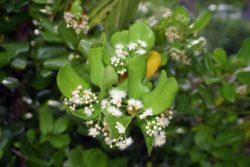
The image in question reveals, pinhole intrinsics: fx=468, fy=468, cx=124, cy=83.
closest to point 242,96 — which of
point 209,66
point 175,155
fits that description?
point 209,66

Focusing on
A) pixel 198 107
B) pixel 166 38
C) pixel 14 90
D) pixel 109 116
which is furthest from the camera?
pixel 198 107

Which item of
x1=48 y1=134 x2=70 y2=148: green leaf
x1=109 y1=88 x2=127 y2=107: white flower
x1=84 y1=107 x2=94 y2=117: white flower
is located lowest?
x1=48 y1=134 x2=70 y2=148: green leaf

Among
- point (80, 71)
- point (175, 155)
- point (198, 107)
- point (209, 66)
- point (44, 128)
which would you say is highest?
point (80, 71)

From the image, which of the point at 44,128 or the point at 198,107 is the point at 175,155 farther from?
the point at 44,128

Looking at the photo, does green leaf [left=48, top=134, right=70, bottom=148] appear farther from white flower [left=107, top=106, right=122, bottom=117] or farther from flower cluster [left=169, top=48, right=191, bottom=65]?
white flower [left=107, top=106, right=122, bottom=117]

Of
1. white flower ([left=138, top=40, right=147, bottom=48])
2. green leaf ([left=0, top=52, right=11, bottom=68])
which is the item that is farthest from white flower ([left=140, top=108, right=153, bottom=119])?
green leaf ([left=0, top=52, right=11, bottom=68])

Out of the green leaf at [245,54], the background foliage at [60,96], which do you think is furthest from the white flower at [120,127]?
the green leaf at [245,54]
